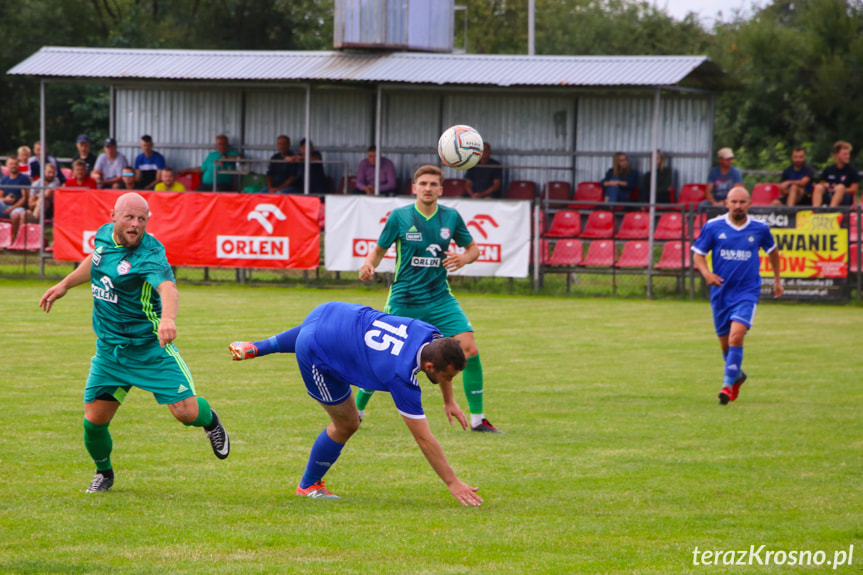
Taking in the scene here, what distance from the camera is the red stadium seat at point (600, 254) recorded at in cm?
2062

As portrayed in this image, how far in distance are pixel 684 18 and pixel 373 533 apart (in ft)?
173

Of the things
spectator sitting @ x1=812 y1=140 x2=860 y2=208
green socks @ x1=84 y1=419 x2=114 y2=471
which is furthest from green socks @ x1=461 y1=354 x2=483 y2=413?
spectator sitting @ x1=812 y1=140 x2=860 y2=208

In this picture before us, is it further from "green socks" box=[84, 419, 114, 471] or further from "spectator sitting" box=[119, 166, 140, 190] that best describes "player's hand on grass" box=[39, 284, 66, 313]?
"spectator sitting" box=[119, 166, 140, 190]

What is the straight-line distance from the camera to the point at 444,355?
577cm

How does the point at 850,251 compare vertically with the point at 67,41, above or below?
below

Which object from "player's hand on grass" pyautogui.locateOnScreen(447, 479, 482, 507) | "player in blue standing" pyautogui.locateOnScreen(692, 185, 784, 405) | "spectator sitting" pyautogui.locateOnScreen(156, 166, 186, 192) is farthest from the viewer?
"spectator sitting" pyautogui.locateOnScreen(156, 166, 186, 192)

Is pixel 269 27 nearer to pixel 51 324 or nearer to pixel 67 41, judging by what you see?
pixel 67 41

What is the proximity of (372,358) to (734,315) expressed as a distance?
19.8 feet

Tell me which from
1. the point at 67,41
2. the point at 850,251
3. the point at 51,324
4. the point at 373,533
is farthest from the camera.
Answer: the point at 67,41

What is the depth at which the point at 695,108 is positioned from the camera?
24.6 metres

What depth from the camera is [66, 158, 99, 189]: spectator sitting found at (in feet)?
73.6

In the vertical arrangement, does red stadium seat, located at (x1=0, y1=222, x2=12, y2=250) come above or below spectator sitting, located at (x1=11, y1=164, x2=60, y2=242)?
below

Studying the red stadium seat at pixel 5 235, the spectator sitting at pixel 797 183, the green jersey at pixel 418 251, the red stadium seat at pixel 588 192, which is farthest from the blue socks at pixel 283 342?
the red stadium seat at pixel 588 192

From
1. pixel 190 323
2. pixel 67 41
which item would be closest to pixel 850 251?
pixel 190 323
